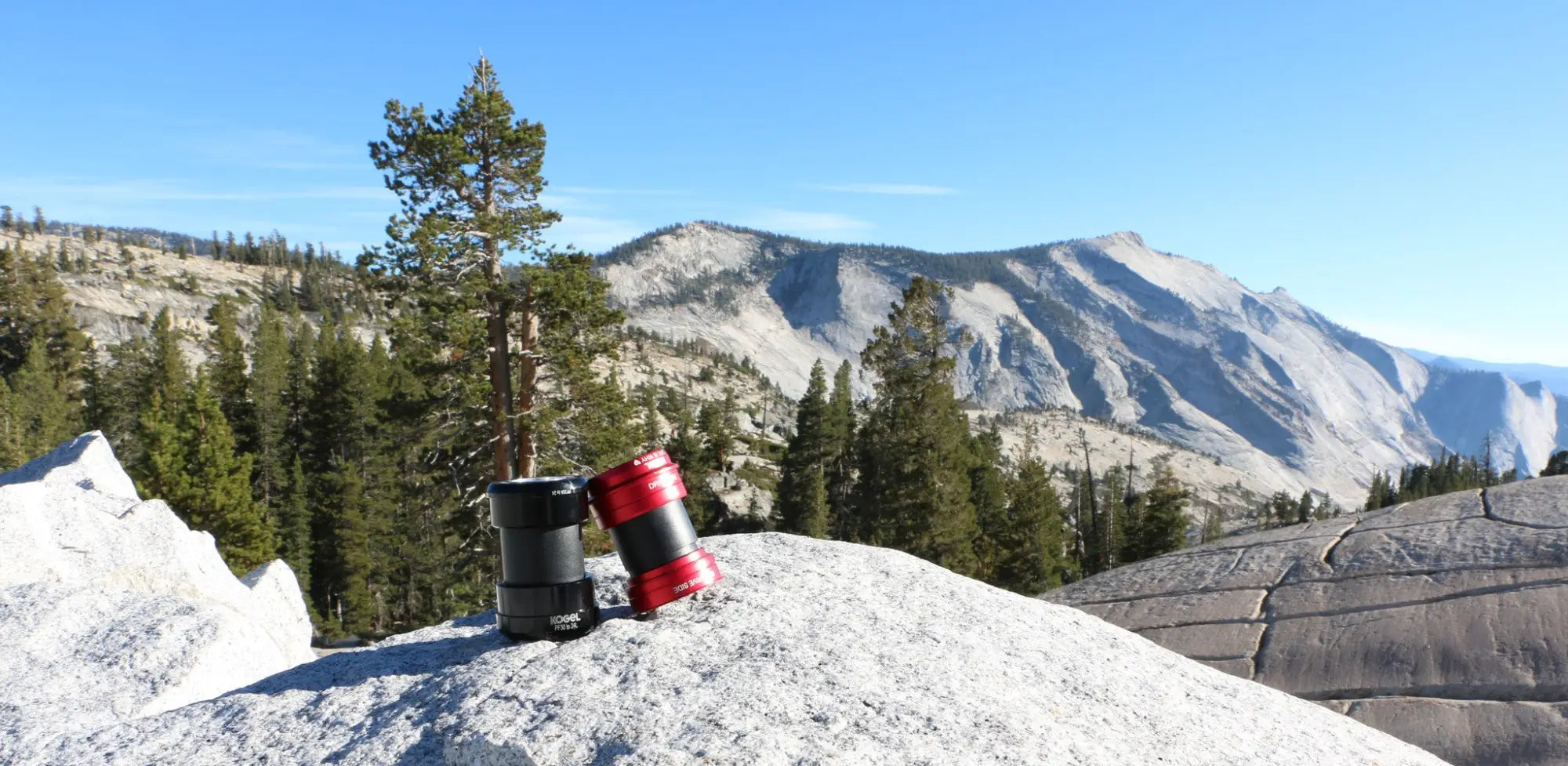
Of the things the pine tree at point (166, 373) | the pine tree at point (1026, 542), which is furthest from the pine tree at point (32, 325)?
the pine tree at point (1026, 542)

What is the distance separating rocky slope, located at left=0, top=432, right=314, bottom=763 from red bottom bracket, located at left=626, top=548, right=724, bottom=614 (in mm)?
3000

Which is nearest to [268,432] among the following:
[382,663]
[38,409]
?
[38,409]

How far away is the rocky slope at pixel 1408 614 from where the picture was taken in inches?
303

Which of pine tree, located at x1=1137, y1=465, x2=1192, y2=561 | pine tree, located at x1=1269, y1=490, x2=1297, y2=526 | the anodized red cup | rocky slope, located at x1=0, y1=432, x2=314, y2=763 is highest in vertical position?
the anodized red cup

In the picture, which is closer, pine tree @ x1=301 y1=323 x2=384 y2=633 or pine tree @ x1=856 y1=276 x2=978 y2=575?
pine tree @ x1=856 y1=276 x2=978 y2=575

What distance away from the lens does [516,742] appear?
3.88m

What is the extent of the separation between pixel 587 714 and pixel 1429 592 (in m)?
10.4

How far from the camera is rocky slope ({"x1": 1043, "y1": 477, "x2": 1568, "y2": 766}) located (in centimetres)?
769

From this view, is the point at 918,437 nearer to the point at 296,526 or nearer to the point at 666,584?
the point at 666,584

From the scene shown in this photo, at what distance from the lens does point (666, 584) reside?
505cm

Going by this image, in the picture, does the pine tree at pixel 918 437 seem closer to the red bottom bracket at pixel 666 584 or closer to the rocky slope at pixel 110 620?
the rocky slope at pixel 110 620

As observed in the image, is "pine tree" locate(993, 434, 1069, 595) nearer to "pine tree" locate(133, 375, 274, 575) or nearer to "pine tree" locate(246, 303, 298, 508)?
"pine tree" locate(133, 375, 274, 575)

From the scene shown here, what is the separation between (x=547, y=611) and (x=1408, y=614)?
9.76 m

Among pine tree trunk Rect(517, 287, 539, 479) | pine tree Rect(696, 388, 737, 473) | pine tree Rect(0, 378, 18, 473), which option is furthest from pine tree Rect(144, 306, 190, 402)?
pine tree trunk Rect(517, 287, 539, 479)
